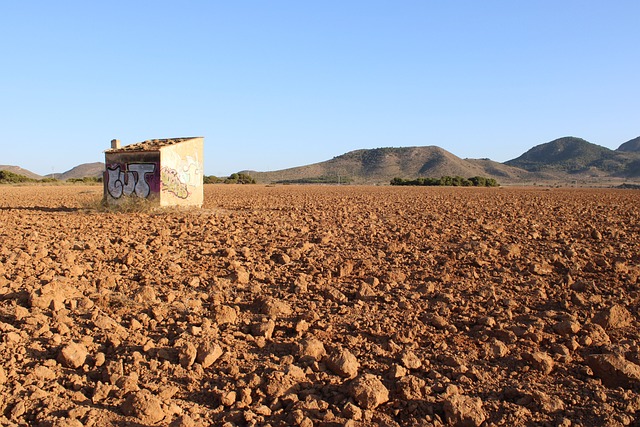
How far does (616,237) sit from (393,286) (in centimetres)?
667

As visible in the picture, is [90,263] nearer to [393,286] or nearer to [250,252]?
[250,252]

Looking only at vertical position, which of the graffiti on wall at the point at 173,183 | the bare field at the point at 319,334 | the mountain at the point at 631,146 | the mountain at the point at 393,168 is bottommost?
the bare field at the point at 319,334

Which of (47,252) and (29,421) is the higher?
(47,252)

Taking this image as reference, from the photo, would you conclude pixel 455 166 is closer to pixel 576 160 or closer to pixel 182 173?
pixel 576 160

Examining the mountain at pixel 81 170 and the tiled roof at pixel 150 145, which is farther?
the mountain at pixel 81 170

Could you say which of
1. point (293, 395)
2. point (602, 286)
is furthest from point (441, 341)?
point (602, 286)

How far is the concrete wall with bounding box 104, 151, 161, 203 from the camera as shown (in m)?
16.5

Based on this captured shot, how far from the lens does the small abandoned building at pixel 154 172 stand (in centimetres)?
1656

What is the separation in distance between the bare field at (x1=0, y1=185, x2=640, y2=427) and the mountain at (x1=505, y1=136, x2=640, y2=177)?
111m

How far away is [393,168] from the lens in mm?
114562

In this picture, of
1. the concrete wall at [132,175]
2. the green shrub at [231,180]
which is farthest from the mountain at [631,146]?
the concrete wall at [132,175]

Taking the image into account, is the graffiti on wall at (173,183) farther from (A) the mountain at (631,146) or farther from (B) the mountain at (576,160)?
(A) the mountain at (631,146)

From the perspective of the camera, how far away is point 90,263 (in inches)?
319

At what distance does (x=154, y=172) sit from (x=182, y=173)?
1.20 metres
